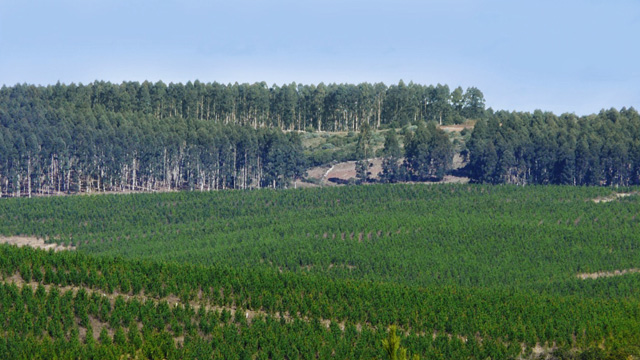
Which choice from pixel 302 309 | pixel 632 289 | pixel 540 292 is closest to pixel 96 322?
pixel 302 309

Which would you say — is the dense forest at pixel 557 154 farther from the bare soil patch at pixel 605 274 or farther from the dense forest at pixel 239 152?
the bare soil patch at pixel 605 274

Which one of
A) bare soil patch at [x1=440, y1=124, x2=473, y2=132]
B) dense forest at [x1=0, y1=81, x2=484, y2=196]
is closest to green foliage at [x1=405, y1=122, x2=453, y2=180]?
dense forest at [x1=0, y1=81, x2=484, y2=196]

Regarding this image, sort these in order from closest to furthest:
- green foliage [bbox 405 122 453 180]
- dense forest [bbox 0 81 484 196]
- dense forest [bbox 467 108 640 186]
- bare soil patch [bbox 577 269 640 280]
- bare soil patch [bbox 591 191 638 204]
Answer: bare soil patch [bbox 577 269 640 280], bare soil patch [bbox 591 191 638 204], dense forest [bbox 467 108 640 186], dense forest [bbox 0 81 484 196], green foliage [bbox 405 122 453 180]

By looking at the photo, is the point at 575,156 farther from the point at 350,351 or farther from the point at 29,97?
the point at 29,97

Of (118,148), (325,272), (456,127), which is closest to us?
(325,272)

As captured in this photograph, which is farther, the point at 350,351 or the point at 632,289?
the point at 632,289

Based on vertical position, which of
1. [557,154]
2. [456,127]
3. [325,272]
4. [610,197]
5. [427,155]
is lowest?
[325,272]

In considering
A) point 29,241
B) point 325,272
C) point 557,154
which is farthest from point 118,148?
point 557,154

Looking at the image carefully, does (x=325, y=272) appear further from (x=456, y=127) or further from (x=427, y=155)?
(x=456, y=127)

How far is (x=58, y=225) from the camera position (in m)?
85.8

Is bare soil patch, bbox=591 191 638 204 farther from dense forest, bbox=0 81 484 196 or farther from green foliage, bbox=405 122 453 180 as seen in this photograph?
dense forest, bbox=0 81 484 196

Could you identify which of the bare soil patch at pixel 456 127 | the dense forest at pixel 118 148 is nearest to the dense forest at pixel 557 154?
the bare soil patch at pixel 456 127

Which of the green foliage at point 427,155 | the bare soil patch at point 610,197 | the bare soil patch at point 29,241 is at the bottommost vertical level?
the bare soil patch at point 29,241

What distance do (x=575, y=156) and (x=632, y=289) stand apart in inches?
1714
